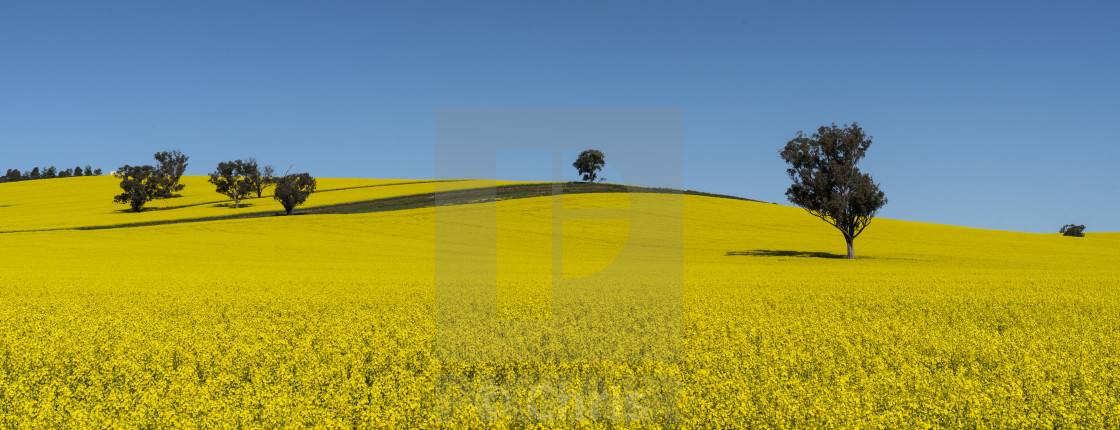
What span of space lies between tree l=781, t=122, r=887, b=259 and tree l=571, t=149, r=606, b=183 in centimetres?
5343

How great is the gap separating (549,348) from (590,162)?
299 ft

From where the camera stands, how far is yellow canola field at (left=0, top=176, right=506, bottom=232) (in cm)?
6319

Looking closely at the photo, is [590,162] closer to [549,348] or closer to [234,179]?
[234,179]

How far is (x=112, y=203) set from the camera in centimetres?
8400

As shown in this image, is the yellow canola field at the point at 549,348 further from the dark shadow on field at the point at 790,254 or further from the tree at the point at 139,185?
the tree at the point at 139,185

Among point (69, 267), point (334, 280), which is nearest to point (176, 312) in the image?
point (334, 280)

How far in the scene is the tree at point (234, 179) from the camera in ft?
255

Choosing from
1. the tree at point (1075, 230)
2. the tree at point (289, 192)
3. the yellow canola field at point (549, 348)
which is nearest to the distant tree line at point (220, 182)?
the tree at point (289, 192)

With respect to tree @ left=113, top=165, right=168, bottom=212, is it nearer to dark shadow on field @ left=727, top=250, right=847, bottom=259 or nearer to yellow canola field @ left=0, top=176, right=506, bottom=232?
yellow canola field @ left=0, top=176, right=506, bottom=232

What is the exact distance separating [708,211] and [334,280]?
50342mm

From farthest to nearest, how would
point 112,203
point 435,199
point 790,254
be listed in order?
point 112,203
point 435,199
point 790,254

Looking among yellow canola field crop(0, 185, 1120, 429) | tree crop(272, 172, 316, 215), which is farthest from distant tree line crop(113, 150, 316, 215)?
yellow canola field crop(0, 185, 1120, 429)

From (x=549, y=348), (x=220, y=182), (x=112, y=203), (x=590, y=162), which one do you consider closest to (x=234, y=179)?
(x=220, y=182)

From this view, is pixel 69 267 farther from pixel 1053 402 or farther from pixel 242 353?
pixel 1053 402
